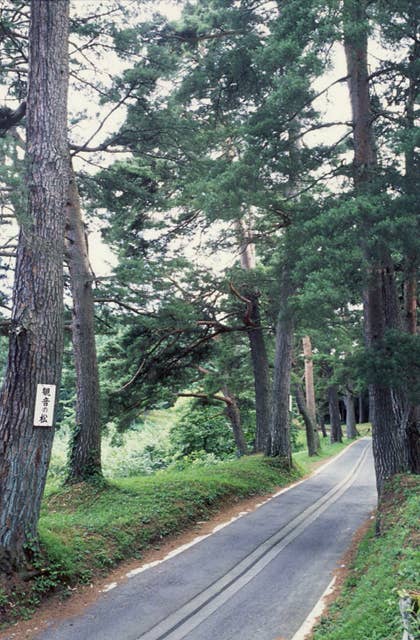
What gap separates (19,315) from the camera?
20.7ft

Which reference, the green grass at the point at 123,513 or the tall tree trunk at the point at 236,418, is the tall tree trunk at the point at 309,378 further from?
the green grass at the point at 123,513

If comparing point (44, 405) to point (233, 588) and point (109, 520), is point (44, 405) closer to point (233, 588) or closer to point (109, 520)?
point (109, 520)

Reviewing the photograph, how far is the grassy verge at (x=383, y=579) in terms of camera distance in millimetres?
4156

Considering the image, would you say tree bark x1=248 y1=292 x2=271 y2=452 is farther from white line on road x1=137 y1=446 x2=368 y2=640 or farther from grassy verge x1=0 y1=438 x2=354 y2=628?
white line on road x1=137 y1=446 x2=368 y2=640

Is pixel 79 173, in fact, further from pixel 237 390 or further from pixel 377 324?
→ pixel 237 390

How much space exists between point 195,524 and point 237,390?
10.9 meters

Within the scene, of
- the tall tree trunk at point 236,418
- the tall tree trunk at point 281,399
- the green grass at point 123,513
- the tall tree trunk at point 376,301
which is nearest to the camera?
the green grass at point 123,513

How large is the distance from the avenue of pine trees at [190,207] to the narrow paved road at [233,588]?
1.40 m

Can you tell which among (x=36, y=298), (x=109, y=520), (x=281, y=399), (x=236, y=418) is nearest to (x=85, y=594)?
(x=109, y=520)

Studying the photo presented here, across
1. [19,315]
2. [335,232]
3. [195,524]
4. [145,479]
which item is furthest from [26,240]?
[145,479]

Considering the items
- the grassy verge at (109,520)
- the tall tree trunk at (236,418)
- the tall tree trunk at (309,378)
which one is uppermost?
the tall tree trunk at (309,378)

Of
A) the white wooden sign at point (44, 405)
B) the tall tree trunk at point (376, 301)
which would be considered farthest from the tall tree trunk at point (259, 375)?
the white wooden sign at point (44, 405)

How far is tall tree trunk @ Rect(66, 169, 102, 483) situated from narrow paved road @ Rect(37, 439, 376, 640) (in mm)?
3068

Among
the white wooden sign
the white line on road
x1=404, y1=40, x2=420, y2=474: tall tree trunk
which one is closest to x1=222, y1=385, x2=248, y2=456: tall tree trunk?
the white line on road
